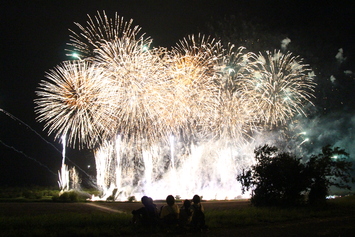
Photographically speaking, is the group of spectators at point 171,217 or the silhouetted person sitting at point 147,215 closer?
the group of spectators at point 171,217

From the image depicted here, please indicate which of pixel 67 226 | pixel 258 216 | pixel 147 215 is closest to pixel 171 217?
pixel 147 215

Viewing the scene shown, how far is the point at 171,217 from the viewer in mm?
8820

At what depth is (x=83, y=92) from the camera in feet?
71.1

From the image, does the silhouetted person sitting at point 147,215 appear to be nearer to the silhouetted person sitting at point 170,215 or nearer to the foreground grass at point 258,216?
the silhouetted person sitting at point 170,215

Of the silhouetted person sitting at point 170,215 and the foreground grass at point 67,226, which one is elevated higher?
the silhouetted person sitting at point 170,215

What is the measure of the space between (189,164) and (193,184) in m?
2.56

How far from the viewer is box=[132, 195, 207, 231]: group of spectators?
8820 millimetres

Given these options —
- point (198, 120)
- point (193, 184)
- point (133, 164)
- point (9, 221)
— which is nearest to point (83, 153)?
point (133, 164)

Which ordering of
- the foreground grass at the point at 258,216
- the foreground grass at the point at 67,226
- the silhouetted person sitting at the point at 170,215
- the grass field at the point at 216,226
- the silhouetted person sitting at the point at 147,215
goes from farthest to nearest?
the foreground grass at the point at 258,216 < the silhouetted person sitting at the point at 147,215 < the silhouetted person sitting at the point at 170,215 < the grass field at the point at 216,226 < the foreground grass at the point at 67,226

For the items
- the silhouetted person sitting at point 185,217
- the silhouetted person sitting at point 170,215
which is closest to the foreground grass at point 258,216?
the silhouetted person sitting at point 185,217

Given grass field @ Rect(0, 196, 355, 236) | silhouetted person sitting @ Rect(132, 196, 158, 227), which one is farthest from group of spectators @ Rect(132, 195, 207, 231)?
grass field @ Rect(0, 196, 355, 236)

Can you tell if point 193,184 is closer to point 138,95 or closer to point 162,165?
point 162,165

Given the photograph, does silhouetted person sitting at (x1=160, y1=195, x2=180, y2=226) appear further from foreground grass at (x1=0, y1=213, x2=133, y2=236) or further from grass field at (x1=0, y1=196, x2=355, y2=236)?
foreground grass at (x1=0, y1=213, x2=133, y2=236)

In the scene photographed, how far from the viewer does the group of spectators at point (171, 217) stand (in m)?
8.82
